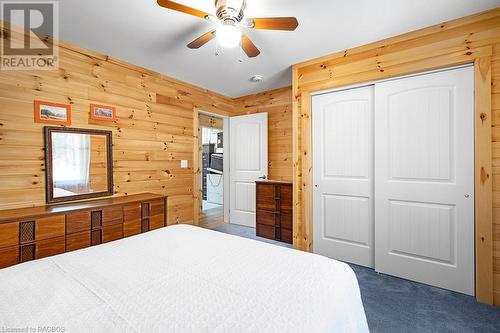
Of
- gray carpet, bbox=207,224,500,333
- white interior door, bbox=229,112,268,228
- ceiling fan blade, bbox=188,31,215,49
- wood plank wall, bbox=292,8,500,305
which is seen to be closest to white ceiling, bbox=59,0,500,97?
wood plank wall, bbox=292,8,500,305

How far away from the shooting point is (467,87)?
2066 millimetres

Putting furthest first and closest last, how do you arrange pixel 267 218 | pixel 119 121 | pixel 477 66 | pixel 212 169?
pixel 212 169 → pixel 267 218 → pixel 119 121 → pixel 477 66

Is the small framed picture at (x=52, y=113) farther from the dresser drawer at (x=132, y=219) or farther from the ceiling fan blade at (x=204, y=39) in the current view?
the ceiling fan blade at (x=204, y=39)

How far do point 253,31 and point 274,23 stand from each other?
0.58 meters

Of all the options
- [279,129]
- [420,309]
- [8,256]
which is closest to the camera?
[8,256]

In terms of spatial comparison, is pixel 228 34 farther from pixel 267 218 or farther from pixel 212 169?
pixel 212 169

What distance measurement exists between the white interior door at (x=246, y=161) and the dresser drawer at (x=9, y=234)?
A: 3058mm

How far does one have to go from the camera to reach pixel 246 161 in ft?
14.2

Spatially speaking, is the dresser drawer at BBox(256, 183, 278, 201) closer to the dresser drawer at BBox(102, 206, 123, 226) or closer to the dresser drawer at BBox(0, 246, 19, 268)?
the dresser drawer at BBox(102, 206, 123, 226)

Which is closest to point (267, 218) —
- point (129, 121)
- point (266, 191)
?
point (266, 191)

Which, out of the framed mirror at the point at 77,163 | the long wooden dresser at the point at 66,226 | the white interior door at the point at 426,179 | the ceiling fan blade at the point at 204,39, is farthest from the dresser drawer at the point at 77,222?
the white interior door at the point at 426,179

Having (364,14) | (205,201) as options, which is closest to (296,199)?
(364,14)

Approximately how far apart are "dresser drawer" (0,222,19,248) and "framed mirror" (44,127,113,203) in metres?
0.51

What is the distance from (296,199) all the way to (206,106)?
2232 mm
